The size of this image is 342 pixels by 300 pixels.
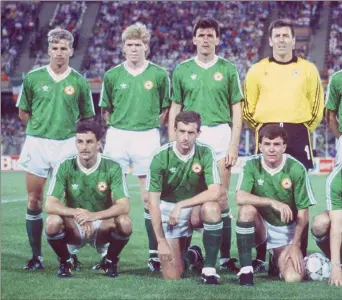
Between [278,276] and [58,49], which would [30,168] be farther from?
[278,276]

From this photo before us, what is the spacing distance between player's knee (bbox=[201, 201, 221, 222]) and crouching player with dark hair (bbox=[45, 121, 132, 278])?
1.76ft

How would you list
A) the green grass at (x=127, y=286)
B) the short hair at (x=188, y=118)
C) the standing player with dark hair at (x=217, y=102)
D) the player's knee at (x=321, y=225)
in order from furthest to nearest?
the standing player with dark hair at (x=217, y=102) → the player's knee at (x=321, y=225) → the short hair at (x=188, y=118) → the green grass at (x=127, y=286)

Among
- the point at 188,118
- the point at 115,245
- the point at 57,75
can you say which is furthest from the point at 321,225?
the point at 57,75

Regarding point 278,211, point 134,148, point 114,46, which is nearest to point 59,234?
point 134,148

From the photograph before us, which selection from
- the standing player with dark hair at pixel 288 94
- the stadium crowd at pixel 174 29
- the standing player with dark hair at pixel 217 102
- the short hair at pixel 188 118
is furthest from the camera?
the stadium crowd at pixel 174 29

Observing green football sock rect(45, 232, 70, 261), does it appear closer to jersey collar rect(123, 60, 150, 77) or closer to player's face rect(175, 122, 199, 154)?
player's face rect(175, 122, 199, 154)

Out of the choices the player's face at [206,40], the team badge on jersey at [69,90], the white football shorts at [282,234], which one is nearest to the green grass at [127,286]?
the white football shorts at [282,234]

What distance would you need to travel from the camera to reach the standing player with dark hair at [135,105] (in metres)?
5.76

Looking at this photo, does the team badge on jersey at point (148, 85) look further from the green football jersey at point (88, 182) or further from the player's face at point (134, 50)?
the green football jersey at point (88, 182)

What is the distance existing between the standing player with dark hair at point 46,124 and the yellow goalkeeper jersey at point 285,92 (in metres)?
1.39

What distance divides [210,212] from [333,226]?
81 centimetres

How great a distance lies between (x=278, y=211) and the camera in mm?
5055

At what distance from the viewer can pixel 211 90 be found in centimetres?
553

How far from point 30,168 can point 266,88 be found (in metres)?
1.90
